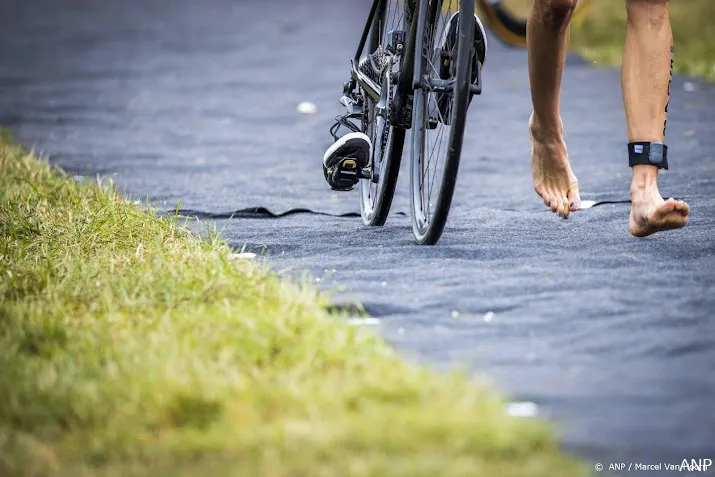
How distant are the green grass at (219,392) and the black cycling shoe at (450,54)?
2.91ft

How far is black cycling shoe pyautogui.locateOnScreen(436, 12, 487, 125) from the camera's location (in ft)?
13.4

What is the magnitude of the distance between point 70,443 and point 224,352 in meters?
0.47

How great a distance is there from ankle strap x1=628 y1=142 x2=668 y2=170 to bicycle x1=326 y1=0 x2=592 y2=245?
0.49m

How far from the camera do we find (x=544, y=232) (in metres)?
4.49

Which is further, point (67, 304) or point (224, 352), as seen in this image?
point (67, 304)

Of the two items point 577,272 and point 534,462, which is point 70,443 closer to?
point 534,462

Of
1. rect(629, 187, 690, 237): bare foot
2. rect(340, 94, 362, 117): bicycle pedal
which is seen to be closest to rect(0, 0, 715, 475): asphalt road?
rect(629, 187, 690, 237): bare foot

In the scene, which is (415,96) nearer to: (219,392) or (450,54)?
(450,54)

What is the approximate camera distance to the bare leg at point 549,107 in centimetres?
445

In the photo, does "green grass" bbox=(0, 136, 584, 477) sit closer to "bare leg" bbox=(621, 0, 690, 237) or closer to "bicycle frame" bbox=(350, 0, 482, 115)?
"bicycle frame" bbox=(350, 0, 482, 115)

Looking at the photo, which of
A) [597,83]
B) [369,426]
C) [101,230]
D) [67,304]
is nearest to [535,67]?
[101,230]

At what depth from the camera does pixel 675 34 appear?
13656 mm

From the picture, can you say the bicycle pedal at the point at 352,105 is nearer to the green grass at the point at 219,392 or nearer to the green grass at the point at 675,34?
the green grass at the point at 219,392

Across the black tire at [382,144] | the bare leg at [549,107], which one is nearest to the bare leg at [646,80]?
the bare leg at [549,107]
